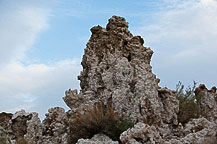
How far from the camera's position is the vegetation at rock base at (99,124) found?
10.2 meters

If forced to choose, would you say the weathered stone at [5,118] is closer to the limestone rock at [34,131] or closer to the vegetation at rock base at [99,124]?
the limestone rock at [34,131]

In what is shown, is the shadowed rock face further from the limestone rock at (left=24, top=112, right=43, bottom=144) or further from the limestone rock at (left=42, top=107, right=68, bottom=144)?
the limestone rock at (left=24, top=112, right=43, bottom=144)

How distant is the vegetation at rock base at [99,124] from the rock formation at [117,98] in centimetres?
29

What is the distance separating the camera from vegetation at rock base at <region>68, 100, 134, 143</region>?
10227 mm

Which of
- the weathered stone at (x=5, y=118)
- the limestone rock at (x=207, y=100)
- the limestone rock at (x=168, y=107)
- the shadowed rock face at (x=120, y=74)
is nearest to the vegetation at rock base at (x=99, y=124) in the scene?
the shadowed rock face at (x=120, y=74)

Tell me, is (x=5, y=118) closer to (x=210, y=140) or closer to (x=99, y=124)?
(x=99, y=124)

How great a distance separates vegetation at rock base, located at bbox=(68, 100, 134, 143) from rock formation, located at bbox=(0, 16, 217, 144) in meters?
0.29

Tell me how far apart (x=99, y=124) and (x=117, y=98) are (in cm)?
137

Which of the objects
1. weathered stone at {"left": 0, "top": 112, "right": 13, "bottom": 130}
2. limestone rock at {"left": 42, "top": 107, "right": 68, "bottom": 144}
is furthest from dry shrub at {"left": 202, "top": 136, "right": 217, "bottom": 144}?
weathered stone at {"left": 0, "top": 112, "right": 13, "bottom": 130}

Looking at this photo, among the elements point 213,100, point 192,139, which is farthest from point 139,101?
point 213,100

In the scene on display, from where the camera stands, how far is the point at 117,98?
11227 mm

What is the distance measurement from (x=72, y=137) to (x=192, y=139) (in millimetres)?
3974

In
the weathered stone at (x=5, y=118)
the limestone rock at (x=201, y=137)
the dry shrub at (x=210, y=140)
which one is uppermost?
the weathered stone at (x=5, y=118)

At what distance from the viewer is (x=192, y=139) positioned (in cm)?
962
